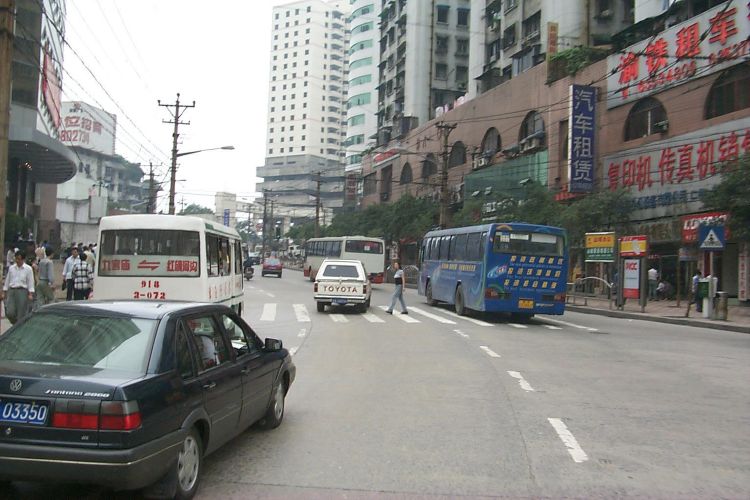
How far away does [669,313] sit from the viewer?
24594 mm

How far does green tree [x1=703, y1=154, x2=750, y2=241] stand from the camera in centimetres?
2116

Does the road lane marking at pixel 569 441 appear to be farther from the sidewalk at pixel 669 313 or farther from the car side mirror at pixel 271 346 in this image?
the sidewalk at pixel 669 313

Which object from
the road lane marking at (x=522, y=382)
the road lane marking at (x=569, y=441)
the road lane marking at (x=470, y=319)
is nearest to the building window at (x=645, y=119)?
the road lane marking at (x=470, y=319)

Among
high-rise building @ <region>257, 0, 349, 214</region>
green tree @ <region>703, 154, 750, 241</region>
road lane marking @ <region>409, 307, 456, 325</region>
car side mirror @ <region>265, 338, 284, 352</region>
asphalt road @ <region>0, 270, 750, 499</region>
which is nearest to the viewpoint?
asphalt road @ <region>0, 270, 750, 499</region>

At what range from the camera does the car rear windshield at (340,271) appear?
72.4 feet

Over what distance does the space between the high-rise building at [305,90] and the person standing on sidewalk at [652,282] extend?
121952 millimetres

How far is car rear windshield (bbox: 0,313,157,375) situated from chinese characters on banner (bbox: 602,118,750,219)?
2407 centimetres

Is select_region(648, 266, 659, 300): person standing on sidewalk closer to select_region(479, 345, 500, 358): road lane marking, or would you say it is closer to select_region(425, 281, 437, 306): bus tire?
select_region(425, 281, 437, 306): bus tire

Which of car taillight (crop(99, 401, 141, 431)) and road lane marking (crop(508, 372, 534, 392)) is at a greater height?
car taillight (crop(99, 401, 141, 431))

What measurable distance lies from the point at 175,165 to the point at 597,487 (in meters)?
39.2

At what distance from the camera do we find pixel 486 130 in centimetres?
4884

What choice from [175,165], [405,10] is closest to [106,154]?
[405,10]

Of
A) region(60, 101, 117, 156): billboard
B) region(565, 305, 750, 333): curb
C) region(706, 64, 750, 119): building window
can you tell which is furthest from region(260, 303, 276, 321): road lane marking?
region(60, 101, 117, 156): billboard

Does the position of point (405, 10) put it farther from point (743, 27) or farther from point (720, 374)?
point (720, 374)
